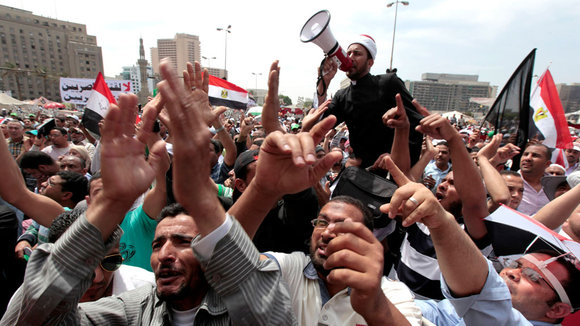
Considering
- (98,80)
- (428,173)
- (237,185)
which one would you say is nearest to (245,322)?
(237,185)

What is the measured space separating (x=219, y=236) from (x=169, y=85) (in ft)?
1.70

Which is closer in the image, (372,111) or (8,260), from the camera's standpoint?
(8,260)

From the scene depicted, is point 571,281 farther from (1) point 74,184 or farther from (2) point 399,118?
(1) point 74,184

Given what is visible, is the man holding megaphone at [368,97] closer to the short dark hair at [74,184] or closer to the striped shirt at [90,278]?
the striped shirt at [90,278]

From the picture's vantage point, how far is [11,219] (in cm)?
208

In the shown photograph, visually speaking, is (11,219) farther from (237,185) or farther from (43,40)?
(43,40)

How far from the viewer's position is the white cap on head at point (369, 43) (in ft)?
9.94

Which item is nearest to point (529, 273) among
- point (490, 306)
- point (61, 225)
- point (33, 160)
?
point (490, 306)

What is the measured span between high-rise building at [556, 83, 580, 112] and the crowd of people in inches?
3331

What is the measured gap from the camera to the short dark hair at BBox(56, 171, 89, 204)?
313cm

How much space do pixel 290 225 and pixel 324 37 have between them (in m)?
1.77

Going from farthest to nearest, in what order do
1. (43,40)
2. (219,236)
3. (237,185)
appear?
(43,40) → (237,185) → (219,236)

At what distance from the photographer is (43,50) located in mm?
88500

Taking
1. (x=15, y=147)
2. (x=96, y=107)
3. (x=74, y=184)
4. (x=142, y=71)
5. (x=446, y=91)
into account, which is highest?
(x=446, y=91)
